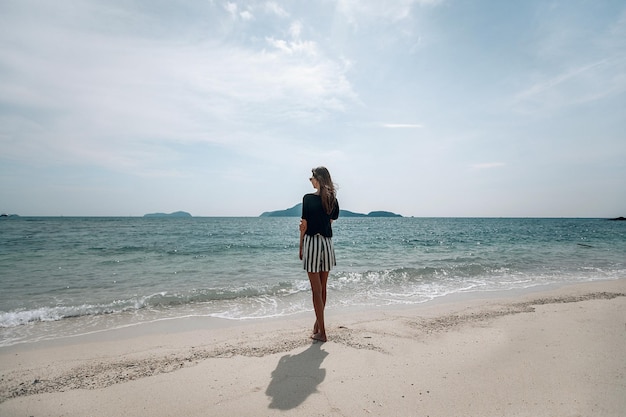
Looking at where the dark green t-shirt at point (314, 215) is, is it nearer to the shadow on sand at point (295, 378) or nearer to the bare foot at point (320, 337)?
the bare foot at point (320, 337)

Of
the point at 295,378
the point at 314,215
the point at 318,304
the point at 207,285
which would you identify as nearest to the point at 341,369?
the point at 295,378

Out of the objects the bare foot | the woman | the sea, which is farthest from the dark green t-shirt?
the sea

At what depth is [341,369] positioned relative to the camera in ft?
11.5

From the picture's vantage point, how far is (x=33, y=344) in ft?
16.1

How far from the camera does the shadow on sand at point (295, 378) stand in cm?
292

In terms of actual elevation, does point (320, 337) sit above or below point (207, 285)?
above

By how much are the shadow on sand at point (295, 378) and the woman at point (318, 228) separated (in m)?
0.63

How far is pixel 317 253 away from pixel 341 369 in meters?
1.49

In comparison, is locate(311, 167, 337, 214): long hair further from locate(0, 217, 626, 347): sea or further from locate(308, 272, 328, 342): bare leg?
locate(0, 217, 626, 347): sea

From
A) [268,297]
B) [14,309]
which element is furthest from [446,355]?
[14,309]

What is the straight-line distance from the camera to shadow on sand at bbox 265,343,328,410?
2.92 meters

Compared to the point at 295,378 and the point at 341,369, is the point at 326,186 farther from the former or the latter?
the point at 295,378

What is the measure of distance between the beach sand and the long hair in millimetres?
1915

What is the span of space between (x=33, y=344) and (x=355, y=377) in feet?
16.7
